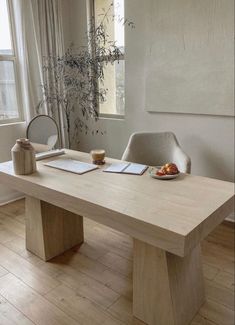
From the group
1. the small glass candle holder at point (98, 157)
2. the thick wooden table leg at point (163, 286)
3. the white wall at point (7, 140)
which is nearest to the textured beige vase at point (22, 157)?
the small glass candle holder at point (98, 157)

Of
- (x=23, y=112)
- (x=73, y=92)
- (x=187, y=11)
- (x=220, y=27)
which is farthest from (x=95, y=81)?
(x=220, y=27)

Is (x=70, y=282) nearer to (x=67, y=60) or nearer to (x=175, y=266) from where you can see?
(x=175, y=266)

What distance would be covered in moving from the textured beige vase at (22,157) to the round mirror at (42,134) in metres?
0.45

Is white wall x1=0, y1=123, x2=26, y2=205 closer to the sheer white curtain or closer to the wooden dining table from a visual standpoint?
the sheer white curtain

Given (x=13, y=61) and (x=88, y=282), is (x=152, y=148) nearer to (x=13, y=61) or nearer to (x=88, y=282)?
(x=88, y=282)

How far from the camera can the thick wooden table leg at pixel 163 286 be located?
1.43 meters

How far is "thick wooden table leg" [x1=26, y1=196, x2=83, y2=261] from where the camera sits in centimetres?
203

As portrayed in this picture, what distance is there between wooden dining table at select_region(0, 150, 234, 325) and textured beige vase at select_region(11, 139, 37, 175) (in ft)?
0.16

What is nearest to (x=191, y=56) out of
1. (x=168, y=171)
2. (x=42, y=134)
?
(x=168, y=171)

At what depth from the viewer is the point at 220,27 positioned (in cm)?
228

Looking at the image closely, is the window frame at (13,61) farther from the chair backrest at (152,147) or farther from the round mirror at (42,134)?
the chair backrest at (152,147)

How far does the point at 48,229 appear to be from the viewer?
6.81ft

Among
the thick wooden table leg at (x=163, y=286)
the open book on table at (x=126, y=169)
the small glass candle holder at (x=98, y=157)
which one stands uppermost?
the small glass candle holder at (x=98, y=157)

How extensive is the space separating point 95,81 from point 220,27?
1.34m
